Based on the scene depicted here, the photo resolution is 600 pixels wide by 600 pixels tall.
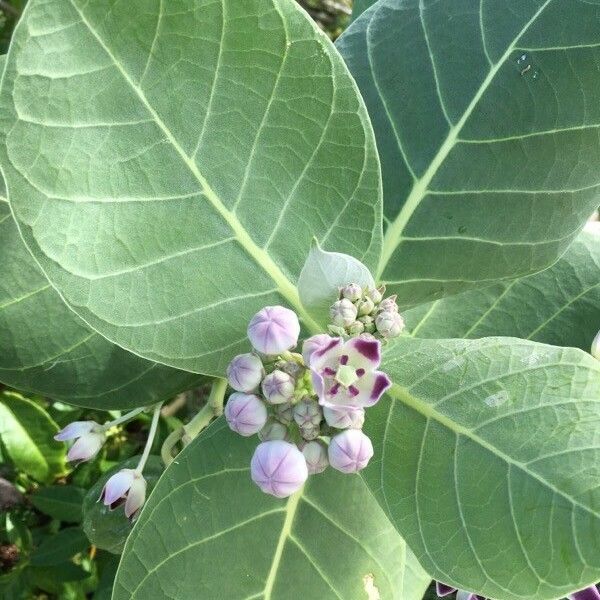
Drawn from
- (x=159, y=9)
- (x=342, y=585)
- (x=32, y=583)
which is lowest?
(x=32, y=583)

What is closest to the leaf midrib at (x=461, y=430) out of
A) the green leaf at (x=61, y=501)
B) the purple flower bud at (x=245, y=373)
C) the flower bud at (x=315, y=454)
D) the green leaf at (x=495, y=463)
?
the green leaf at (x=495, y=463)

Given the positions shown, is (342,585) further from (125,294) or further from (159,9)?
(159,9)

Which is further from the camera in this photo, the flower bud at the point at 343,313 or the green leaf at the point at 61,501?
the green leaf at the point at 61,501

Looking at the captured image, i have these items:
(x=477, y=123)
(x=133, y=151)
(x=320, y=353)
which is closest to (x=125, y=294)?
(x=133, y=151)

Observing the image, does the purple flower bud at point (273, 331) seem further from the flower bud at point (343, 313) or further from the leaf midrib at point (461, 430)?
the leaf midrib at point (461, 430)

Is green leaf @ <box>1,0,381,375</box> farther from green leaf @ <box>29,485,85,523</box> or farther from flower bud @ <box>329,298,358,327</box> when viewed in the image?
green leaf @ <box>29,485,85,523</box>

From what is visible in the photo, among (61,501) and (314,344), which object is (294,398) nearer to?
(314,344)

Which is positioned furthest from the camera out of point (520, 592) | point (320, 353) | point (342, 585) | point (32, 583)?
point (32, 583)
